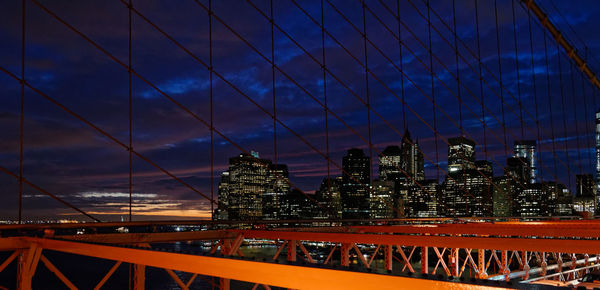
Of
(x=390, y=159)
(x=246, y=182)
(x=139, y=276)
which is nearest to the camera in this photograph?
(x=139, y=276)

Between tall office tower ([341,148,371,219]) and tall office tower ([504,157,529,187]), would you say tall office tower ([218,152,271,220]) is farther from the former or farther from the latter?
tall office tower ([341,148,371,219])

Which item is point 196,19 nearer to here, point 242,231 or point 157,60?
point 157,60

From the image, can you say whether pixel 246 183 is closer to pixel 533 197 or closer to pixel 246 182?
pixel 246 182

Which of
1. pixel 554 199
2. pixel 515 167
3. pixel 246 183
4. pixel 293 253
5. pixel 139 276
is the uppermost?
pixel 515 167

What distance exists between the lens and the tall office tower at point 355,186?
42781mm

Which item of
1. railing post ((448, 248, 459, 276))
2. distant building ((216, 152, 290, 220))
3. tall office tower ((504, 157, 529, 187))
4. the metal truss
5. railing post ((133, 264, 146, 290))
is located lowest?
railing post ((448, 248, 459, 276))

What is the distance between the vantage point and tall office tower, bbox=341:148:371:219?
42.8 meters

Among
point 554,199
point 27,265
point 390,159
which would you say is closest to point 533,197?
point 554,199

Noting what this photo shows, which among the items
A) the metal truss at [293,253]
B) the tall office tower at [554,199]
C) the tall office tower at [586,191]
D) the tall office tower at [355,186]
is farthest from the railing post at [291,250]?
the tall office tower at [586,191]

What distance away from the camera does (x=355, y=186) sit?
179ft

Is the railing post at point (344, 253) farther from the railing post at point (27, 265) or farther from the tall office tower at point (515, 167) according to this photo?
the tall office tower at point (515, 167)

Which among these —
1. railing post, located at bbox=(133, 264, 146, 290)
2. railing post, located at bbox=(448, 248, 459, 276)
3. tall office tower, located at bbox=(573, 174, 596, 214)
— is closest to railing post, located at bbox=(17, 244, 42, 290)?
railing post, located at bbox=(133, 264, 146, 290)

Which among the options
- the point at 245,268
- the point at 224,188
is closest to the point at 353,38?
the point at 224,188

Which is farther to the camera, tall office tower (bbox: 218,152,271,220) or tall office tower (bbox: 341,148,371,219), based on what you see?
tall office tower (bbox: 341,148,371,219)
